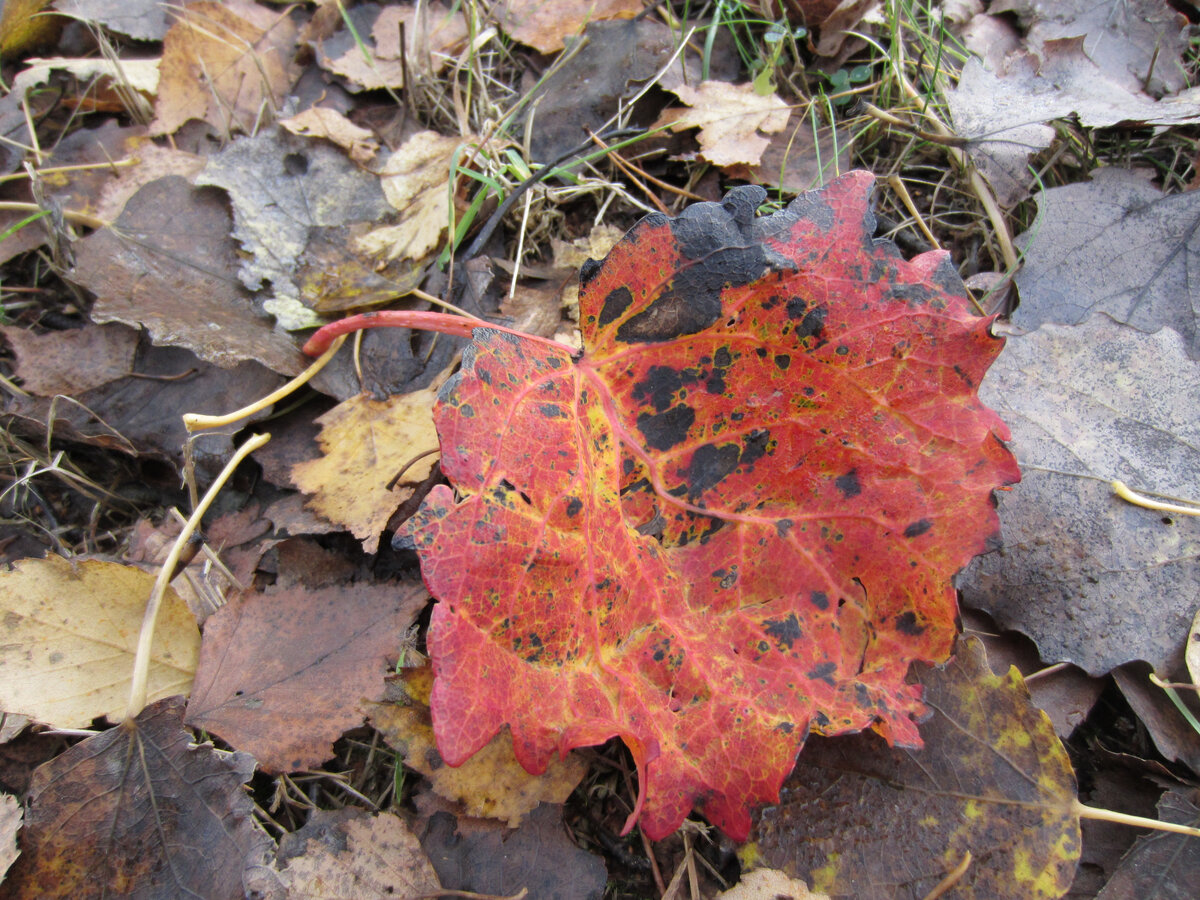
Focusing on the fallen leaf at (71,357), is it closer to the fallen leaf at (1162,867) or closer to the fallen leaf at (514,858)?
the fallen leaf at (514,858)

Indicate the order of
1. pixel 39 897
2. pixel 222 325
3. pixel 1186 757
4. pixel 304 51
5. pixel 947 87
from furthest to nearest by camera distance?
pixel 304 51, pixel 947 87, pixel 222 325, pixel 1186 757, pixel 39 897

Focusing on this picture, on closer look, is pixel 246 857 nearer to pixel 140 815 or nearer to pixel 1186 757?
pixel 140 815

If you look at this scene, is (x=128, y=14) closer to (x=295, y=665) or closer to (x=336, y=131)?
(x=336, y=131)

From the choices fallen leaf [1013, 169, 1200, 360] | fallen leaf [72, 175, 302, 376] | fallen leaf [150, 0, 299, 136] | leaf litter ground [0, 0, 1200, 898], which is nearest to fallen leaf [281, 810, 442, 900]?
leaf litter ground [0, 0, 1200, 898]

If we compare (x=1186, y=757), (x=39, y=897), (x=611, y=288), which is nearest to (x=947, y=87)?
(x=611, y=288)

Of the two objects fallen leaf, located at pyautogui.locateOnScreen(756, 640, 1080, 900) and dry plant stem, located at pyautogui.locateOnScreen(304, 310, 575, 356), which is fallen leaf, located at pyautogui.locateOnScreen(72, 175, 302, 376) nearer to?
dry plant stem, located at pyautogui.locateOnScreen(304, 310, 575, 356)

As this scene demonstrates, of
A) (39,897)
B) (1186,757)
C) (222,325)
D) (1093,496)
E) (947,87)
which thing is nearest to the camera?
(39,897)
